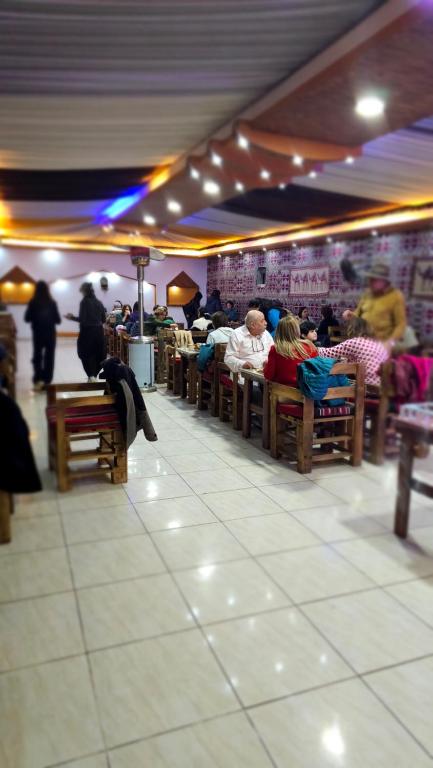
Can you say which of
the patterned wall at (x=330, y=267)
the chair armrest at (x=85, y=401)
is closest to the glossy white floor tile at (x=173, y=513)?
the chair armrest at (x=85, y=401)

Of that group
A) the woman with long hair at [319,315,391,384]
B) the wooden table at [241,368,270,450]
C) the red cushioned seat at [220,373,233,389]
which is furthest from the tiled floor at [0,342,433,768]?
the red cushioned seat at [220,373,233,389]

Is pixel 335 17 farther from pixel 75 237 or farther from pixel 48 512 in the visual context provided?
pixel 48 512

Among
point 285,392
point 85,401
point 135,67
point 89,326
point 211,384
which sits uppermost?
point 135,67

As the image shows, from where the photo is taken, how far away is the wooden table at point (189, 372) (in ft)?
15.6

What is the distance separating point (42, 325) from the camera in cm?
66

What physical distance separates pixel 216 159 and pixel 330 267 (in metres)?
0.21

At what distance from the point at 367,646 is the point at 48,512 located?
3.62 feet

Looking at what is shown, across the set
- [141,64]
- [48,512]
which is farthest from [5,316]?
[48,512]

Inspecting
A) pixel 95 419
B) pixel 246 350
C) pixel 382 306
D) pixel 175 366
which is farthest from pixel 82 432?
pixel 175 366

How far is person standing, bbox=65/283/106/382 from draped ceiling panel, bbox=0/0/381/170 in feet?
0.61

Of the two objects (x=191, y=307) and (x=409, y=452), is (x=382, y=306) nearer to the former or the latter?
(x=409, y=452)

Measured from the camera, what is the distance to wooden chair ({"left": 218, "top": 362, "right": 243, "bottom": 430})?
4199 mm

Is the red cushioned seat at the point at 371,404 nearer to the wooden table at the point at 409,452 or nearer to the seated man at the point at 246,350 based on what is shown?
the wooden table at the point at 409,452

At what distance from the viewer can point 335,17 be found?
613 millimetres
